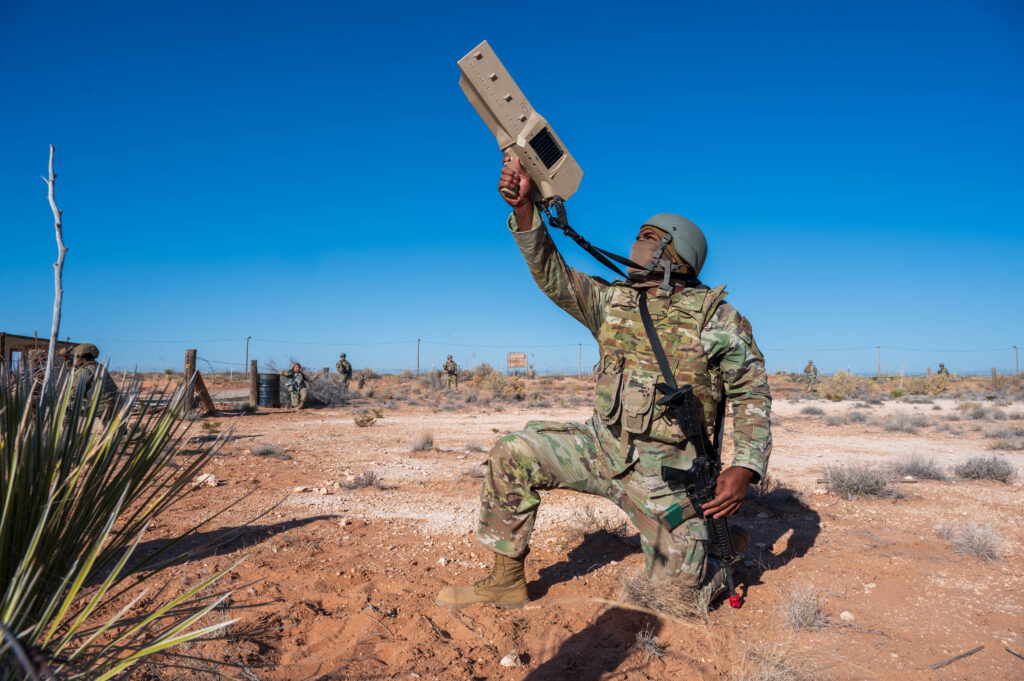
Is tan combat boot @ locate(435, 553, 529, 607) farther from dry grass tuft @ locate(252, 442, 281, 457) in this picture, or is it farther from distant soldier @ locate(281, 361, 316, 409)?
distant soldier @ locate(281, 361, 316, 409)

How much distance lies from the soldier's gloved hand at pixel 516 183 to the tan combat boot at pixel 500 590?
1.73 meters

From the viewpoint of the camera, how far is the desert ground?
2.39 metres

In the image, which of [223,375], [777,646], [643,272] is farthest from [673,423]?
[223,375]

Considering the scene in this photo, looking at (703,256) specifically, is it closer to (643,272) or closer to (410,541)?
(643,272)

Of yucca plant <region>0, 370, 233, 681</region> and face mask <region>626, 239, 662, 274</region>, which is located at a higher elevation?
face mask <region>626, 239, 662, 274</region>

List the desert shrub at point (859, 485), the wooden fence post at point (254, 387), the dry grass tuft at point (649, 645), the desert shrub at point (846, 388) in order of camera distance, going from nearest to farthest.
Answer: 1. the dry grass tuft at point (649, 645)
2. the desert shrub at point (859, 485)
3. the wooden fence post at point (254, 387)
4. the desert shrub at point (846, 388)

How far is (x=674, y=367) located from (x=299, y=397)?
14.8 metres

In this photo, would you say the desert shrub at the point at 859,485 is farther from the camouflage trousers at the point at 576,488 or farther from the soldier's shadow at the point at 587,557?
the camouflage trousers at the point at 576,488

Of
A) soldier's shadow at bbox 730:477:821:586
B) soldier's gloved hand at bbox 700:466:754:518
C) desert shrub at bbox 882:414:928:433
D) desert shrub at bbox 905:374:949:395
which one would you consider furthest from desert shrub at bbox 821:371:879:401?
soldier's gloved hand at bbox 700:466:754:518

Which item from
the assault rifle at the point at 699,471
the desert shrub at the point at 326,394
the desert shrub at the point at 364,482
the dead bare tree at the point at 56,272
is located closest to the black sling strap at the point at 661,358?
the assault rifle at the point at 699,471

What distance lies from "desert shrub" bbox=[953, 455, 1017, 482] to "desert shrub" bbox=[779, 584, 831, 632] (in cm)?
445

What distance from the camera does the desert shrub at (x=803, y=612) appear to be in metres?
2.77

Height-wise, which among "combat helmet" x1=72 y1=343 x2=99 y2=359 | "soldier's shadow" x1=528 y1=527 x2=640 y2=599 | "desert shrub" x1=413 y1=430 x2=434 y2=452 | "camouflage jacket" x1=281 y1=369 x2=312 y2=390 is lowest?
"soldier's shadow" x1=528 y1=527 x2=640 y2=599

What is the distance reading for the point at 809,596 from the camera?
9.55ft
